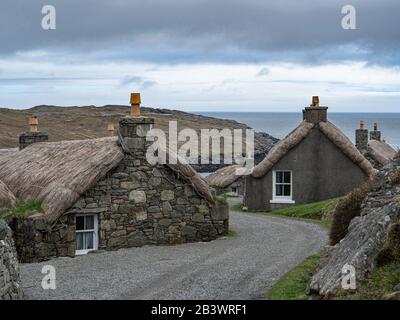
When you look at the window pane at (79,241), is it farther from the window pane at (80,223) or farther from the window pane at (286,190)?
the window pane at (286,190)

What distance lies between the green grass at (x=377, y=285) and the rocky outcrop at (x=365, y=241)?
161 millimetres

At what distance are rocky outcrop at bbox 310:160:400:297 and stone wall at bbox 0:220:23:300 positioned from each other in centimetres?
556

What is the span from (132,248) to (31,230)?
10.4 ft

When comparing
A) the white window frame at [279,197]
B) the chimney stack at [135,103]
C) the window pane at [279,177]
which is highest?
the chimney stack at [135,103]

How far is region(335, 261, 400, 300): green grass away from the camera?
32.0 feet

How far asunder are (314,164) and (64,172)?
13.6 m

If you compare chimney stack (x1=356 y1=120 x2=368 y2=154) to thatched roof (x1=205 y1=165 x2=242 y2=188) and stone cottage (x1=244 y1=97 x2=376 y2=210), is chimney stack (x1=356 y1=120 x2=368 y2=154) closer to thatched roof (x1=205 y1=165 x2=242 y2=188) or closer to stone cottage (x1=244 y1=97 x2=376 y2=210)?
thatched roof (x1=205 y1=165 x2=242 y2=188)

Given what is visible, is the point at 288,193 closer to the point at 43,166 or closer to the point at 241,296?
the point at 43,166

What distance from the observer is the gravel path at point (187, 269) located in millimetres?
14164

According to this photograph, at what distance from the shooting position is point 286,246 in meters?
19.7

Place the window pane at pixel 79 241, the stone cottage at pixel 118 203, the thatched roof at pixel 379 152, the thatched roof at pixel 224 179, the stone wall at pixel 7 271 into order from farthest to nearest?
the thatched roof at pixel 224 179 → the thatched roof at pixel 379 152 → the window pane at pixel 79 241 → the stone cottage at pixel 118 203 → the stone wall at pixel 7 271

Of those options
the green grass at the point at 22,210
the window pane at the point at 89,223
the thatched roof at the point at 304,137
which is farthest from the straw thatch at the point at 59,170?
the thatched roof at the point at 304,137
